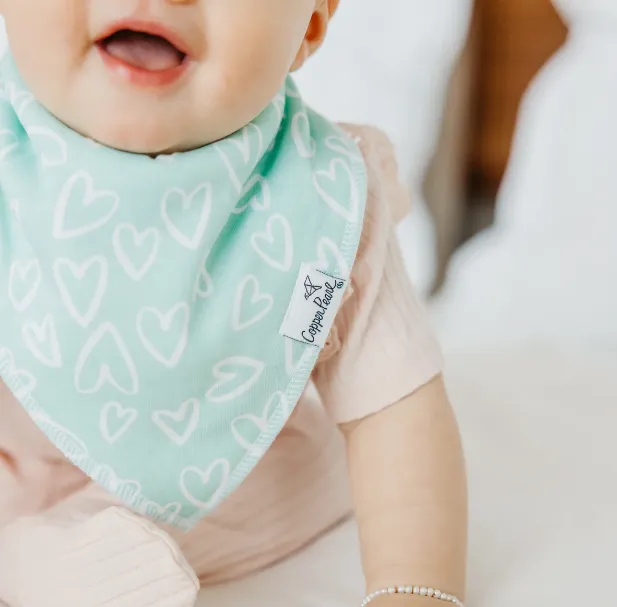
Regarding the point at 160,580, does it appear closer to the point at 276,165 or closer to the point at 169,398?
the point at 169,398

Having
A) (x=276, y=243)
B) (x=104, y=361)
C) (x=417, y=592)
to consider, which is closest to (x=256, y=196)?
(x=276, y=243)

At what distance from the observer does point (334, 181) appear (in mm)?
624

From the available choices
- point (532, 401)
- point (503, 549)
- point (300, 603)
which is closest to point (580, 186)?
point (532, 401)

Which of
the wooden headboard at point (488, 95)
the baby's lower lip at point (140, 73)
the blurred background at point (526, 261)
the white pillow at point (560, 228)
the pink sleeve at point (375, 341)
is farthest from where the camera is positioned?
the wooden headboard at point (488, 95)

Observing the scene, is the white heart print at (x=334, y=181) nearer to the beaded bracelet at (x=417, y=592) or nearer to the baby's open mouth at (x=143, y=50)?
the baby's open mouth at (x=143, y=50)

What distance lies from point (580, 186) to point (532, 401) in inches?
10.7

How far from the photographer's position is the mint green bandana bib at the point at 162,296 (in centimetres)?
55

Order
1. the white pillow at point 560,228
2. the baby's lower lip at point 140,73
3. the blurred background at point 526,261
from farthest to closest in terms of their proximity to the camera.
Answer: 1. the white pillow at point 560,228
2. the blurred background at point 526,261
3. the baby's lower lip at point 140,73

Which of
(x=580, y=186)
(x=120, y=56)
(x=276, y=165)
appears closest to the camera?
(x=120, y=56)

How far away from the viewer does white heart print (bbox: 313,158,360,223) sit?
24.2 inches

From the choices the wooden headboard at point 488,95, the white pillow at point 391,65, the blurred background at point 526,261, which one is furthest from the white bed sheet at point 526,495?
the wooden headboard at point 488,95

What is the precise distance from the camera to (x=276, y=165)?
62 cm

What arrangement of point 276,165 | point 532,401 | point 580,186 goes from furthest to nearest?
point 580,186
point 532,401
point 276,165

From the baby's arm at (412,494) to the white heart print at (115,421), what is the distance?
16 cm
